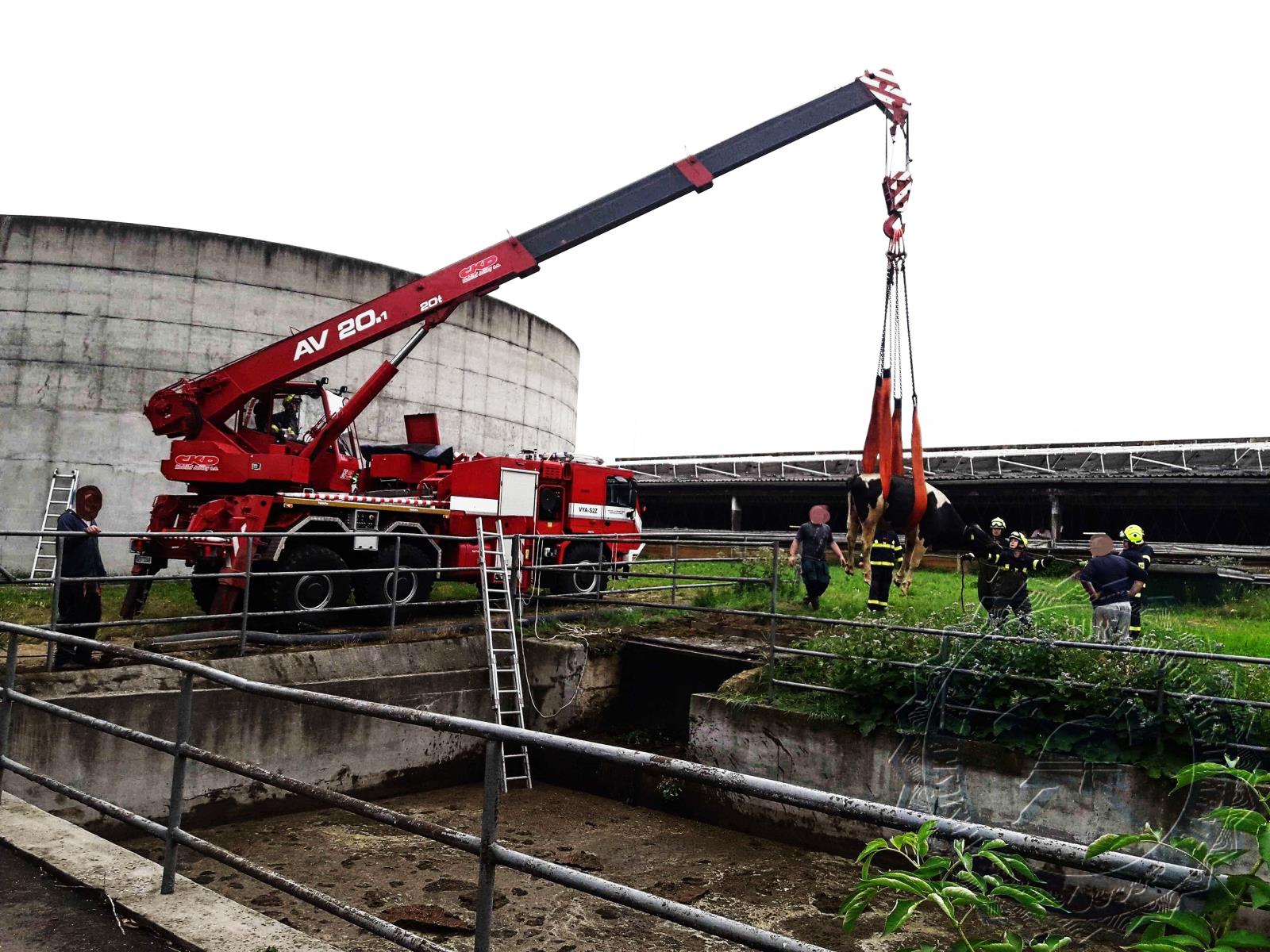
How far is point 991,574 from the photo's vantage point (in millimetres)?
11039

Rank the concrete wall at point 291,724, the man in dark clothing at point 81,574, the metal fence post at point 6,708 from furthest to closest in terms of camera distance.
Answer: the man in dark clothing at point 81,574 < the concrete wall at point 291,724 < the metal fence post at point 6,708

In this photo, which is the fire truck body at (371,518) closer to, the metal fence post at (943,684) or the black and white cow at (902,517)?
the black and white cow at (902,517)

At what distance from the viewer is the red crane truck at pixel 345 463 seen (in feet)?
36.9

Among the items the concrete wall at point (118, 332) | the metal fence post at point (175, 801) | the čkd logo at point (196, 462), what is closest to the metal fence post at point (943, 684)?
the metal fence post at point (175, 801)

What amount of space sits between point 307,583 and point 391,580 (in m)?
1.36

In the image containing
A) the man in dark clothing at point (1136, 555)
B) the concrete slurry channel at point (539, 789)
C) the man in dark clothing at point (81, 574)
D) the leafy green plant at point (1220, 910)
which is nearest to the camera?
the leafy green plant at point (1220, 910)

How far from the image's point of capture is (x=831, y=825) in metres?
8.53

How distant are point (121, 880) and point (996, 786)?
6379mm

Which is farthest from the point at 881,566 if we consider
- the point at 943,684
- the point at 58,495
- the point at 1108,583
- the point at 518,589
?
the point at 58,495

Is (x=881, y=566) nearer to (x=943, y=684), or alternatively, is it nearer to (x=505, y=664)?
(x=943, y=684)

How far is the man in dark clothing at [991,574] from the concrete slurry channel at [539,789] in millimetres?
2579

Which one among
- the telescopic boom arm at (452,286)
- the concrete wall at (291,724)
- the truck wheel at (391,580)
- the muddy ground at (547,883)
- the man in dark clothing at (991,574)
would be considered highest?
the telescopic boom arm at (452,286)

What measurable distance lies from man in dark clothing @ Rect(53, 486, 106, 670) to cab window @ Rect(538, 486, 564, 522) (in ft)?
23.0

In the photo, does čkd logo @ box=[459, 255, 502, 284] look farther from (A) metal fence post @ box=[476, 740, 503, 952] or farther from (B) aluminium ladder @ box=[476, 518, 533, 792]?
(A) metal fence post @ box=[476, 740, 503, 952]
